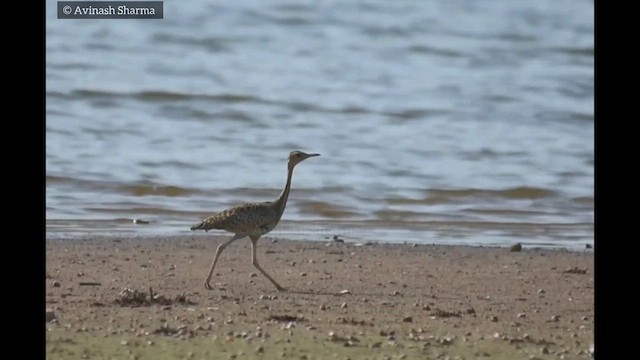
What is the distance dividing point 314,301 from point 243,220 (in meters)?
1.13

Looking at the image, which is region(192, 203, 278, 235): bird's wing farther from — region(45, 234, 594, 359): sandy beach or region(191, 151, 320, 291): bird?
region(45, 234, 594, 359): sandy beach

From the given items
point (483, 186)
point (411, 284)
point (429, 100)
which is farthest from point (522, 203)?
point (429, 100)

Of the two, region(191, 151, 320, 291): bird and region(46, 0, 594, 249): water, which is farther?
region(46, 0, 594, 249): water

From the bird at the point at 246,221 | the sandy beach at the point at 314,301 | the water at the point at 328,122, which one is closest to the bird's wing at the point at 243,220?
the bird at the point at 246,221

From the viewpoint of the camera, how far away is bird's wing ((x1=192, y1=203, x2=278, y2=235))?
1109cm

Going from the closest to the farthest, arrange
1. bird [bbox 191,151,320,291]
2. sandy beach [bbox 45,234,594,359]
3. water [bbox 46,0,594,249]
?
1. sandy beach [bbox 45,234,594,359]
2. bird [bbox 191,151,320,291]
3. water [bbox 46,0,594,249]

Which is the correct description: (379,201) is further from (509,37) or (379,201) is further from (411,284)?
(509,37)

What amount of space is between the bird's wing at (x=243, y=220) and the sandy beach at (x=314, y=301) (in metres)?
0.41

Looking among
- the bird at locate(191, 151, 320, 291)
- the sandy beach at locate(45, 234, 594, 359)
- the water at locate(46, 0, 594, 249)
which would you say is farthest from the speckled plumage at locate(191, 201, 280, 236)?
the water at locate(46, 0, 594, 249)

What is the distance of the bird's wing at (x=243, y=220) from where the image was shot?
1109cm

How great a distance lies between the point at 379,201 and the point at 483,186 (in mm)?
1455

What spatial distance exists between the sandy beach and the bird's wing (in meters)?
0.41

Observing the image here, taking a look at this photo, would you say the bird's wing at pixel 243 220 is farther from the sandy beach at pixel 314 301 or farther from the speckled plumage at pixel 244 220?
the sandy beach at pixel 314 301

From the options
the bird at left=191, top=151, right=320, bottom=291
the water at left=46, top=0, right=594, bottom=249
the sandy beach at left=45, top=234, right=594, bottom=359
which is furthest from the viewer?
the water at left=46, top=0, right=594, bottom=249
